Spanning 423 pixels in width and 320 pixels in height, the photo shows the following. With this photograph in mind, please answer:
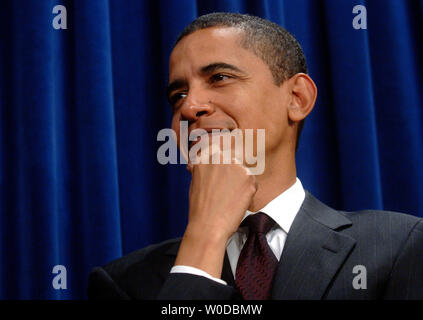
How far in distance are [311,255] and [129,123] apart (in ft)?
2.56

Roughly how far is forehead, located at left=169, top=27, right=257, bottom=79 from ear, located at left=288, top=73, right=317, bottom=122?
0.13 metres

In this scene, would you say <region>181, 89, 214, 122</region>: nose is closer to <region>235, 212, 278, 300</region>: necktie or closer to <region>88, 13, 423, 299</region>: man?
<region>88, 13, 423, 299</region>: man

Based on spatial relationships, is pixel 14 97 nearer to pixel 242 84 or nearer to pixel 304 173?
pixel 242 84

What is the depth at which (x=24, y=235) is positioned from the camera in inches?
53.3

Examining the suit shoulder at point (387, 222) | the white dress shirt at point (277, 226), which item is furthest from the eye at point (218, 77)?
the suit shoulder at point (387, 222)

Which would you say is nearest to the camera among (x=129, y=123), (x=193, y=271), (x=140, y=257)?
(x=193, y=271)

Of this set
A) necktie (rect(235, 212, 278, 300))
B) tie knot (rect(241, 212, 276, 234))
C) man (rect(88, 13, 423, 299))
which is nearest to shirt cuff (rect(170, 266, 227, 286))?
man (rect(88, 13, 423, 299))

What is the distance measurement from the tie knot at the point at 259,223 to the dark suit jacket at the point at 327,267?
0.05 meters

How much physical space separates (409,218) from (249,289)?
0.35 metres

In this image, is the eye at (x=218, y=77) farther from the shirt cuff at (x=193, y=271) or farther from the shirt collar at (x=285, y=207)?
the shirt cuff at (x=193, y=271)

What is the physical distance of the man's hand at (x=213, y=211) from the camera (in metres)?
0.83

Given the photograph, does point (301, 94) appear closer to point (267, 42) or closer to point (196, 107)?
point (267, 42)

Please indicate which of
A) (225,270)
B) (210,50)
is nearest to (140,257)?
(225,270)

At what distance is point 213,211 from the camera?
0.89 m
